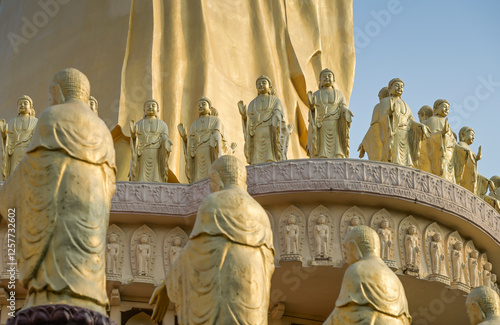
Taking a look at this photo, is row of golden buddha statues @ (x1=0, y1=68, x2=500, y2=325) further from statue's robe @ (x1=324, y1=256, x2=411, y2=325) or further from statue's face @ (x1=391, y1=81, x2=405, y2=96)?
statue's face @ (x1=391, y1=81, x2=405, y2=96)

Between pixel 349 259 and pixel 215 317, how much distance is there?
195 cm

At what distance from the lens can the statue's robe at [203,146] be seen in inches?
673

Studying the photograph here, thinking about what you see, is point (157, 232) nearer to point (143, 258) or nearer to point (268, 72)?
point (143, 258)

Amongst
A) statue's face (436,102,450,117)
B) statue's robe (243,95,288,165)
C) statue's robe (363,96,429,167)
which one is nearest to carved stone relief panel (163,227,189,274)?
statue's robe (243,95,288,165)

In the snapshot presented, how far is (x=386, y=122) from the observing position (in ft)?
56.0

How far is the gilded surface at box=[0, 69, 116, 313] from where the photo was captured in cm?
863

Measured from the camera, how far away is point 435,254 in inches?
615

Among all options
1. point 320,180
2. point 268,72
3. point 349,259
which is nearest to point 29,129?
point 320,180

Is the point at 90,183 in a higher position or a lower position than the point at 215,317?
higher

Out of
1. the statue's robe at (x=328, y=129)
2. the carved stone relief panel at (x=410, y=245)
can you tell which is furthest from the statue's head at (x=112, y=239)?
the carved stone relief panel at (x=410, y=245)

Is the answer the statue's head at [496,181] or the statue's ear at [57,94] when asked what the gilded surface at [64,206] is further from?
the statue's head at [496,181]

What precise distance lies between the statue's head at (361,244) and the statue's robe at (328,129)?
6032 mm

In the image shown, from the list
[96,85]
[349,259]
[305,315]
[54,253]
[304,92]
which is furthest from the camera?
[304,92]

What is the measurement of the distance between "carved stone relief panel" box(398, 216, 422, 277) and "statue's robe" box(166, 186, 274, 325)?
5698 mm
